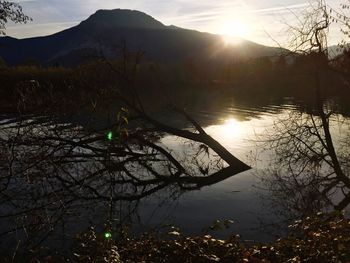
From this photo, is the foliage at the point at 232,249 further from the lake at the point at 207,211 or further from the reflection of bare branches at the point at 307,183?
the reflection of bare branches at the point at 307,183

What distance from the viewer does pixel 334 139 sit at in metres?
26.9

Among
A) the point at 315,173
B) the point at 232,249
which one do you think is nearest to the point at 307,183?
the point at 315,173

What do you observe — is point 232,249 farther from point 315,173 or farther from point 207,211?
point 315,173

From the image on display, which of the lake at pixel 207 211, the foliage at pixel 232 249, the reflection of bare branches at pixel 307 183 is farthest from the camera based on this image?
the reflection of bare branches at pixel 307 183

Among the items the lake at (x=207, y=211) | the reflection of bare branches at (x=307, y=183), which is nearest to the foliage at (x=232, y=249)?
the lake at (x=207, y=211)

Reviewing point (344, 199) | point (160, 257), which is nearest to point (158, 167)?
point (344, 199)

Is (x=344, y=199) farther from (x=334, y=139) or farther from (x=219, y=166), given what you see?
(x=334, y=139)

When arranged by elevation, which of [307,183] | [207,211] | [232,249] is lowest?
[207,211]

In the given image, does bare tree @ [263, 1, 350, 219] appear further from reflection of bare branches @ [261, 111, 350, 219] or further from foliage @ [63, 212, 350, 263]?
foliage @ [63, 212, 350, 263]

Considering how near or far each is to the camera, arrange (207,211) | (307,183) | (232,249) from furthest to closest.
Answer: (307,183) → (207,211) → (232,249)

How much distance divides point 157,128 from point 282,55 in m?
8.02

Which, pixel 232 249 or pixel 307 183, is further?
pixel 307 183


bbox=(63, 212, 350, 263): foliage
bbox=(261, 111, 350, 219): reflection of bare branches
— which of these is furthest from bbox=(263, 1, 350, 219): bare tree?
bbox=(63, 212, 350, 263): foliage

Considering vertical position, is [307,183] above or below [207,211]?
above
